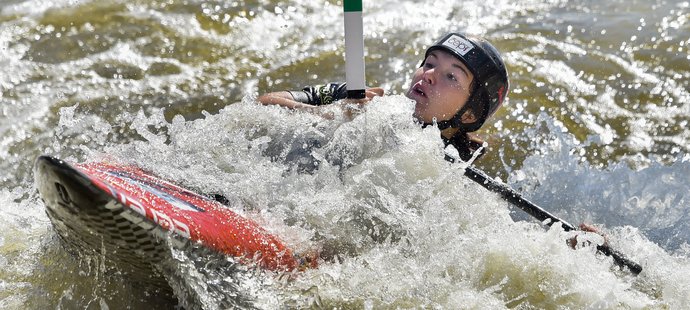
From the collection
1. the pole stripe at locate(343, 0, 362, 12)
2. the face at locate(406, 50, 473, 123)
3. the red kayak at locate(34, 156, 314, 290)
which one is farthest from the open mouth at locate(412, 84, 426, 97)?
the red kayak at locate(34, 156, 314, 290)

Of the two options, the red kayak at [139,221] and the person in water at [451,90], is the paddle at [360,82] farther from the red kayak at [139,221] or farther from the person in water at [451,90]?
the red kayak at [139,221]

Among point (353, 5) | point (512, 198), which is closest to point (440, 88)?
point (512, 198)

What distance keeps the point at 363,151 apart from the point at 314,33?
3.76m

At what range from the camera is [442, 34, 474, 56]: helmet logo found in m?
4.73

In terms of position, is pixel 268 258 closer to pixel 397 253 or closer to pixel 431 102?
pixel 397 253

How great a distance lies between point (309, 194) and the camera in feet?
13.1

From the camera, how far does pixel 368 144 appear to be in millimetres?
4312

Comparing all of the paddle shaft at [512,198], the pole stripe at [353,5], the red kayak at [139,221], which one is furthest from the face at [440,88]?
the red kayak at [139,221]

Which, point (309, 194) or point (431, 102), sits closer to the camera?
point (309, 194)

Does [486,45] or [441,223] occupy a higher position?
[486,45]

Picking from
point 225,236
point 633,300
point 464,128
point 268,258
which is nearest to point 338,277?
point 268,258

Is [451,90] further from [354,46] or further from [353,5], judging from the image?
[353,5]

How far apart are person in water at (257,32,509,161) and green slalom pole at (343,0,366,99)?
491 mm

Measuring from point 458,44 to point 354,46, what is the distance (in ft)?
3.41
